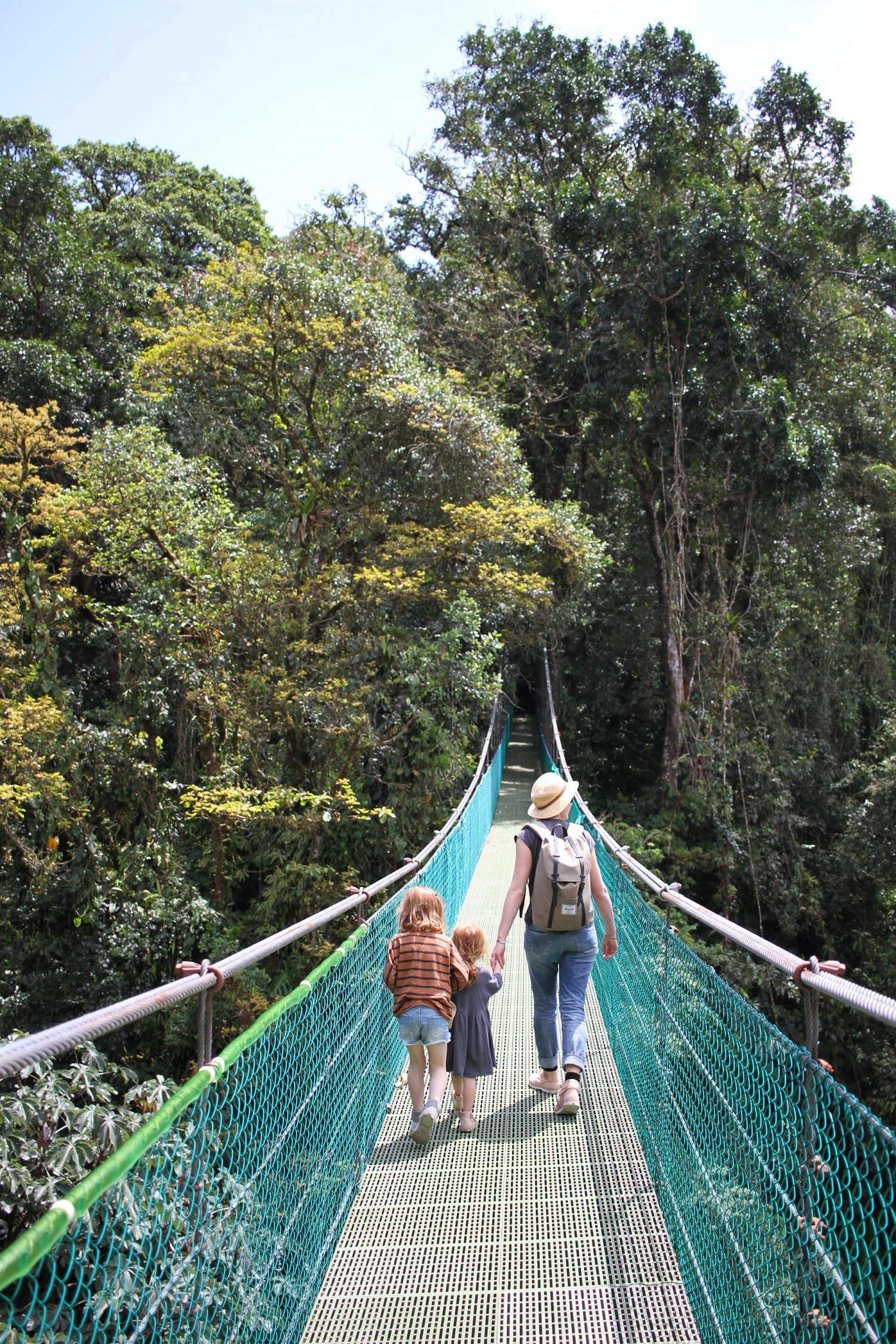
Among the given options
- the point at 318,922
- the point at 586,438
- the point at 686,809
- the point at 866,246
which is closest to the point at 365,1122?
the point at 318,922

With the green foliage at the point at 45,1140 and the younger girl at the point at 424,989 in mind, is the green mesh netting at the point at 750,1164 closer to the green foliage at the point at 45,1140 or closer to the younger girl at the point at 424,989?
the younger girl at the point at 424,989

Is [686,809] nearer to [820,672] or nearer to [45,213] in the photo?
[820,672]

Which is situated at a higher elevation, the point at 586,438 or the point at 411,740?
the point at 586,438

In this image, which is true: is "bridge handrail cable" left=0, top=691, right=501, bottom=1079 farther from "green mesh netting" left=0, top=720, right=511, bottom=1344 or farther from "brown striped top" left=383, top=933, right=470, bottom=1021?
"brown striped top" left=383, top=933, right=470, bottom=1021

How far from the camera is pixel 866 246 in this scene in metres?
15.8

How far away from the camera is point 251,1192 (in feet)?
7.04

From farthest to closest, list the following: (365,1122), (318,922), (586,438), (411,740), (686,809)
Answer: (586,438), (686,809), (411,740), (365,1122), (318,922)

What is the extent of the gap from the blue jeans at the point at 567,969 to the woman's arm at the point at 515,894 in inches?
4.0

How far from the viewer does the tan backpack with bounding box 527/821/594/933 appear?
3.55m

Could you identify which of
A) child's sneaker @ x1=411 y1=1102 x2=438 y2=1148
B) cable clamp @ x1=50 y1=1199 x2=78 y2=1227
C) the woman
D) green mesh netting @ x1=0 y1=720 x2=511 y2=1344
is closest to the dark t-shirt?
the woman

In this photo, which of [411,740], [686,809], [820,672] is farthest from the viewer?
[820,672]

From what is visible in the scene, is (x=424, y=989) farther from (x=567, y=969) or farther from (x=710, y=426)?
(x=710, y=426)

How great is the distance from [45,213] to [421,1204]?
56.4 feet

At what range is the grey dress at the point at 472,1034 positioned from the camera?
364cm
